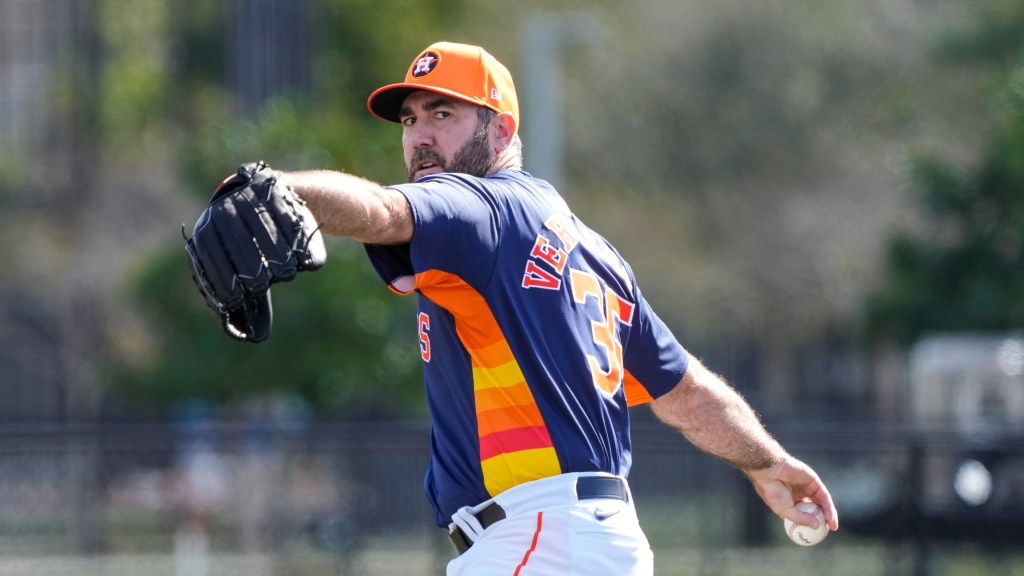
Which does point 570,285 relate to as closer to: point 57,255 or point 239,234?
point 239,234

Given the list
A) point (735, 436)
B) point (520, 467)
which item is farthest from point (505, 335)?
point (735, 436)

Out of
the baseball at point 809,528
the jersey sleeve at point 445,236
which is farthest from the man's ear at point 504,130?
the baseball at point 809,528

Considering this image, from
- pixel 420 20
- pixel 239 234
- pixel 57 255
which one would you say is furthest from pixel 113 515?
pixel 57 255

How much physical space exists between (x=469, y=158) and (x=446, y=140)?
9 centimetres

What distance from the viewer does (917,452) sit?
11.4 metres

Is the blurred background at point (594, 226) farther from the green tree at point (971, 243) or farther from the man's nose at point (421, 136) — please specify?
the man's nose at point (421, 136)

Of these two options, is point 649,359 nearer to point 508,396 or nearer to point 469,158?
point 508,396

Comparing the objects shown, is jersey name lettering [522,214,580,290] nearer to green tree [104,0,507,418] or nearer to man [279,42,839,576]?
man [279,42,839,576]

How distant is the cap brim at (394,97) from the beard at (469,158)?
4.1 inches

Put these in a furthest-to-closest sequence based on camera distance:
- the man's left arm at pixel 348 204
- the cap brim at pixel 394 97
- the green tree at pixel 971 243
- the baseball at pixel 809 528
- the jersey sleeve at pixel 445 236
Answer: the green tree at pixel 971 243, the baseball at pixel 809 528, the cap brim at pixel 394 97, the jersey sleeve at pixel 445 236, the man's left arm at pixel 348 204

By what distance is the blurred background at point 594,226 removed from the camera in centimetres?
1195

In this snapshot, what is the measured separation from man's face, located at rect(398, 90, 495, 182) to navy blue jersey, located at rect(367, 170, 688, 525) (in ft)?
0.44

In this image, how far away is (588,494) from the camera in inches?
165

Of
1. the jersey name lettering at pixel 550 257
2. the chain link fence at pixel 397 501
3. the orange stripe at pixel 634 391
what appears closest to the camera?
the jersey name lettering at pixel 550 257
